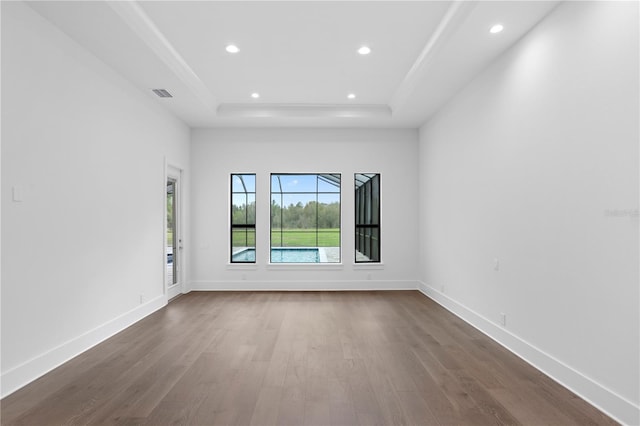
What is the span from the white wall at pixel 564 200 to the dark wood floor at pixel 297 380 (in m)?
0.32

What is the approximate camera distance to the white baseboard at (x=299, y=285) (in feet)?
21.1

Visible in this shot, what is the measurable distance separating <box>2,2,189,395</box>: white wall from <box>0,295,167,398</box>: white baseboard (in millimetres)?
10

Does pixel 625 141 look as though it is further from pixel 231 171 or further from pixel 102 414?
pixel 231 171

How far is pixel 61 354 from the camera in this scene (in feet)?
10.2

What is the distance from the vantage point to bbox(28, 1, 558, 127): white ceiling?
307 cm

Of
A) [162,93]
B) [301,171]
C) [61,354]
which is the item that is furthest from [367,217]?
[61,354]

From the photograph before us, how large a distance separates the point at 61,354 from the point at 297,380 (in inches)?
85.9

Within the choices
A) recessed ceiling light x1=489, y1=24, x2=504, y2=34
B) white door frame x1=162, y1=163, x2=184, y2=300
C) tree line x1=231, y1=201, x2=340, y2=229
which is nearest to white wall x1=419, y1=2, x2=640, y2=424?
recessed ceiling light x1=489, y1=24, x2=504, y2=34

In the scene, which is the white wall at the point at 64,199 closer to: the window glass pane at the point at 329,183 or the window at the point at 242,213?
the window at the point at 242,213

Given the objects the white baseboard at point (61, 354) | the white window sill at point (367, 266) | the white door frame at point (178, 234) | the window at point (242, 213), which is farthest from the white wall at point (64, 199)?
the white window sill at point (367, 266)

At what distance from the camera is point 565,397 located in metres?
2.53

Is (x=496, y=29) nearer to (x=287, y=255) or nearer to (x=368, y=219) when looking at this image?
(x=368, y=219)

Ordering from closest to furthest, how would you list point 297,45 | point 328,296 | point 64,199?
point 64,199
point 297,45
point 328,296

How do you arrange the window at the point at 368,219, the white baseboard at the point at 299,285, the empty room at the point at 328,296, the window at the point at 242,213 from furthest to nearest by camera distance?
the window at the point at 368,219 < the window at the point at 242,213 < the white baseboard at the point at 299,285 < the empty room at the point at 328,296
